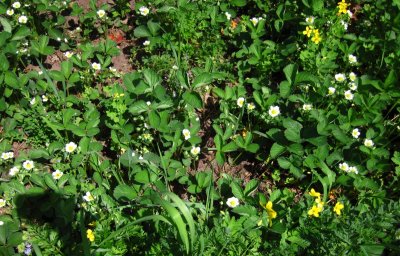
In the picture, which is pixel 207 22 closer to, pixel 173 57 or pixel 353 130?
pixel 173 57

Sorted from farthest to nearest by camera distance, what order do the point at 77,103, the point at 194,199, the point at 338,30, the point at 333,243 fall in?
the point at 338,30 < the point at 77,103 < the point at 194,199 < the point at 333,243

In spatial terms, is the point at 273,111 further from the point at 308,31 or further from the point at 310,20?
the point at 310,20

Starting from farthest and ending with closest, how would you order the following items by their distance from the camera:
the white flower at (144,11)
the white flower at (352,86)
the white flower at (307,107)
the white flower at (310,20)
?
the white flower at (144,11), the white flower at (310,20), the white flower at (352,86), the white flower at (307,107)

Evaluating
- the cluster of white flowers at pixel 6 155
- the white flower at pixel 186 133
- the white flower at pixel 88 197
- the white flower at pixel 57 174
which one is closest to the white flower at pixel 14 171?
the cluster of white flowers at pixel 6 155

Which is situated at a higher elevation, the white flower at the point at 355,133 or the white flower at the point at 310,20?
the white flower at the point at 310,20

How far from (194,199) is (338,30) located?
1.86m

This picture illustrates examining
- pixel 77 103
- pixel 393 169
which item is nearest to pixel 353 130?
pixel 393 169

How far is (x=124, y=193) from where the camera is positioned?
3.00 m

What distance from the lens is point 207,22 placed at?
3980 mm

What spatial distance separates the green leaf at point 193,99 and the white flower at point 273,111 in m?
0.53

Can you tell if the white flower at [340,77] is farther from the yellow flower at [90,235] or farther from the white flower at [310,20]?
the yellow flower at [90,235]

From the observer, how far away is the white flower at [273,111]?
3432 mm

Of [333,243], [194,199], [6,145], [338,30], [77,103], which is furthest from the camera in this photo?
[338,30]

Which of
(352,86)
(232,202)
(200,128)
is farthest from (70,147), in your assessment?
(352,86)
